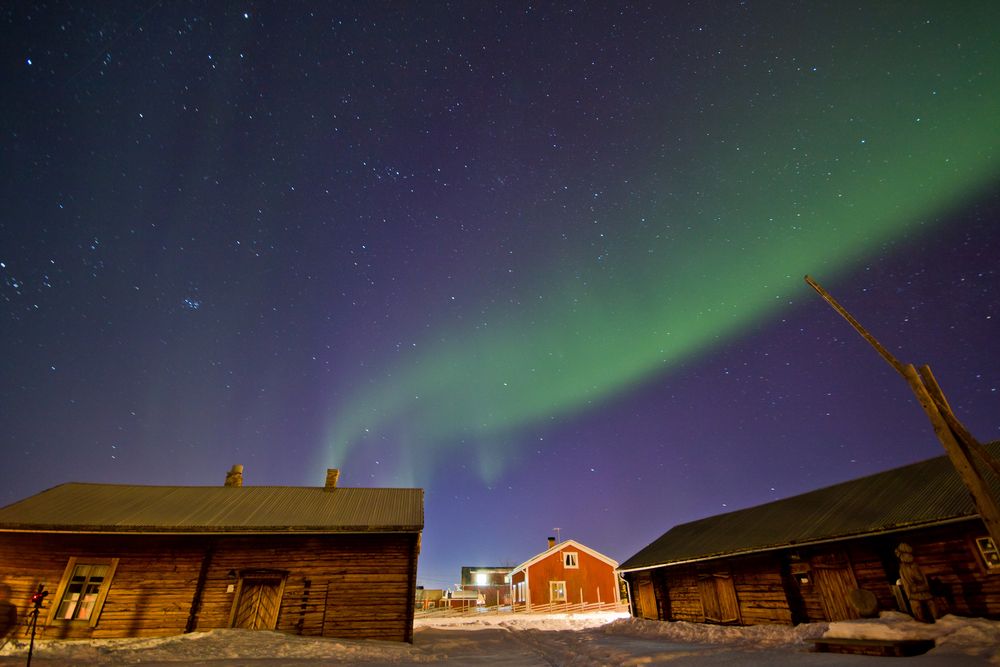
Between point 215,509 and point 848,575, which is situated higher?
point 215,509

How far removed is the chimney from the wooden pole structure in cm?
2560

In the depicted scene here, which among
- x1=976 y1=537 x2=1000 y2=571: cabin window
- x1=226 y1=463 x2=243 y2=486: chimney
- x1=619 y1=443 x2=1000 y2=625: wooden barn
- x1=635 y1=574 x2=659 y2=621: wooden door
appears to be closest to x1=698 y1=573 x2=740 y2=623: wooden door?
x1=619 y1=443 x2=1000 y2=625: wooden barn

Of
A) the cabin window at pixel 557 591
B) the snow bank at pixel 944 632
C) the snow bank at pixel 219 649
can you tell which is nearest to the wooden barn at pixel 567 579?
the cabin window at pixel 557 591

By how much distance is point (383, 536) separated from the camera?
55.7 feet

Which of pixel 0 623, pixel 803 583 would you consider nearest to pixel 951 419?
pixel 803 583

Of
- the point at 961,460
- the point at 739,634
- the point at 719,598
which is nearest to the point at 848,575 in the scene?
the point at 739,634

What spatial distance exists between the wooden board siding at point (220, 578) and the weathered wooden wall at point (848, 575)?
12921mm

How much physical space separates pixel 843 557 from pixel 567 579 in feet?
104

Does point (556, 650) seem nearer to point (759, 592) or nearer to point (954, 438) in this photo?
point (759, 592)

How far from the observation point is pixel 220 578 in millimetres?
15828

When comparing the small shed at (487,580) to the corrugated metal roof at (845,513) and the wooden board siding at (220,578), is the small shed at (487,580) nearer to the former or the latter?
the corrugated metal roof at (845,513)

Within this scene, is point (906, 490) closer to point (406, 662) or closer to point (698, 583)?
point (698, 583)

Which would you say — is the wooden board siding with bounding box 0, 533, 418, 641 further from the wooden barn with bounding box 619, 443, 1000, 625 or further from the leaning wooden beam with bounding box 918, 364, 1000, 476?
the leaning wooden beam with bounding box 918, 364, 1000, 476

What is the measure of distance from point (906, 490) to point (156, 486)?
98.6 feet
